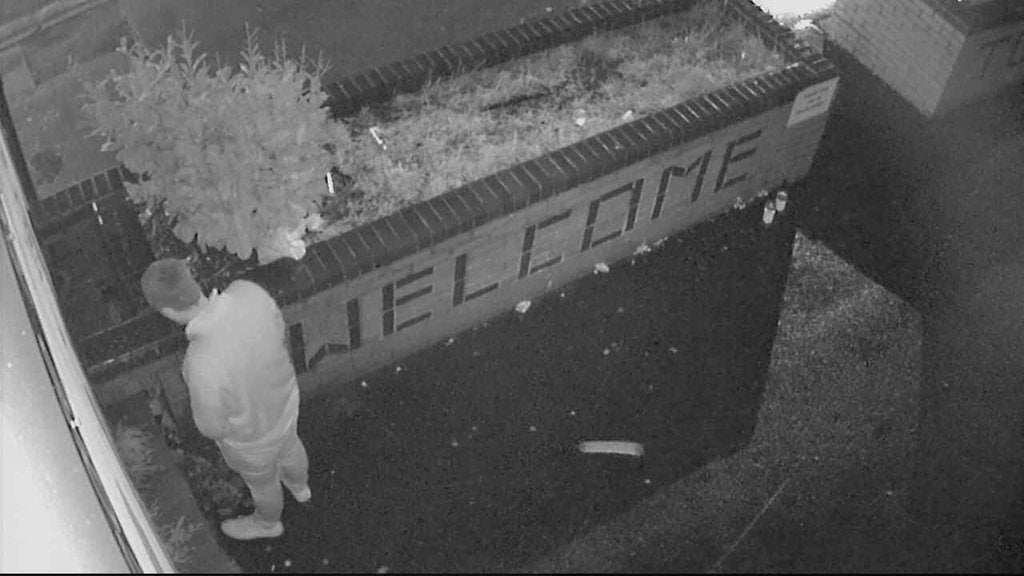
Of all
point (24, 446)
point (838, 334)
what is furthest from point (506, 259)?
point (24, 446)

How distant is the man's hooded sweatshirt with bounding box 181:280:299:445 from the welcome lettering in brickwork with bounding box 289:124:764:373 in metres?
0.92

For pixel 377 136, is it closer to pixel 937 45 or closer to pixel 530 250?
pixel 530 250

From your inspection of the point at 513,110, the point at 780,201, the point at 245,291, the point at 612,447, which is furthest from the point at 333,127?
the point at 780,201

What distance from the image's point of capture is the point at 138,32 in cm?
709

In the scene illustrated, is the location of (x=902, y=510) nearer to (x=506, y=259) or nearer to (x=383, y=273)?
(x=506, y=259)

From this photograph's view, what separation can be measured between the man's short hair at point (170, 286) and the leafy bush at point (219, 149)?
0.89 meters

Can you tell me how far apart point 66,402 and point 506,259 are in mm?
2601

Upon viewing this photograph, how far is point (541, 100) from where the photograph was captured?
584cm

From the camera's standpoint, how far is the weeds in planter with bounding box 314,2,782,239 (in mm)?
5402

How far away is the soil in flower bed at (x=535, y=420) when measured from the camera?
4.70m

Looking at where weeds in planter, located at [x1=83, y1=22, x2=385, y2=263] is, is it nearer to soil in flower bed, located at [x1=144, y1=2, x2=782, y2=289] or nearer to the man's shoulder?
soil in flower bed, located at [x1=144, y1=2, x2=782, y2=289]

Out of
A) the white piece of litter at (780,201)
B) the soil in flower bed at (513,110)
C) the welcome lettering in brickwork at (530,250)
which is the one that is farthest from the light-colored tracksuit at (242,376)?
the white piece of litter at (780,201)

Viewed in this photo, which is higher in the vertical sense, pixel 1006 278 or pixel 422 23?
pixel 422 23

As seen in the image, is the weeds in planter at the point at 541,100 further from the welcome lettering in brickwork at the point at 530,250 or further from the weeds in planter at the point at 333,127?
the welcome lettering in brickwork at the point at 530,250
